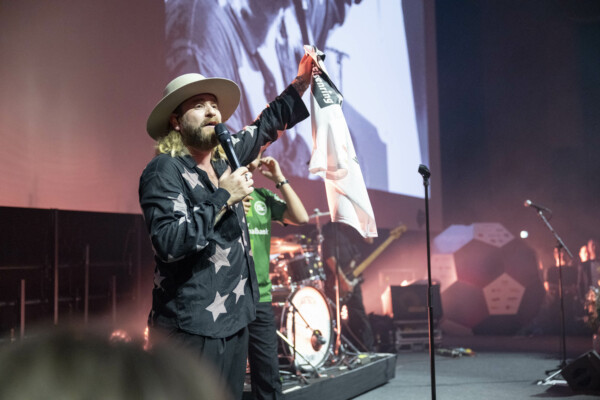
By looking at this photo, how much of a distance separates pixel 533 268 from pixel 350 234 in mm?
3891

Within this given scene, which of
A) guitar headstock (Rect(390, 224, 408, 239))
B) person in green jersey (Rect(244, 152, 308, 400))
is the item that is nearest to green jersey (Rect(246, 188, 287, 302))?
person in green jersey (Rect(244, 152, 308, 400))

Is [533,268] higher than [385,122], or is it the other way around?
[385,122]

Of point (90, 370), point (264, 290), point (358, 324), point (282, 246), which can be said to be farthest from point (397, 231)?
point (90, 370)

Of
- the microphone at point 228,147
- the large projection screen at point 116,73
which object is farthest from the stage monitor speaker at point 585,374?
the microphone at point 228,147

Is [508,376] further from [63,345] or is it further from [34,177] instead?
[63,345]

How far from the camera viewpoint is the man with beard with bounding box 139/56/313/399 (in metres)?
1.96

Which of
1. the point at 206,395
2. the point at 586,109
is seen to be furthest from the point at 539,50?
the point at 206,395

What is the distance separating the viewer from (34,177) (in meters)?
4.14

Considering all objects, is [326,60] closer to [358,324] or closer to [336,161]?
[358,324]

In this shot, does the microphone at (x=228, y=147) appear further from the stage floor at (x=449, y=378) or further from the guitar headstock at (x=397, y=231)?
the guitar headstock at (x=397, y=231)

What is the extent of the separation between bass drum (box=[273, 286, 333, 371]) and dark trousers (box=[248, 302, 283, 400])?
1.00m

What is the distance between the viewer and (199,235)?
6.29ft

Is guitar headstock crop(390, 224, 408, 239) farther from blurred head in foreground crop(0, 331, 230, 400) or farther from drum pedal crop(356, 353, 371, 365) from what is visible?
blurred head in foreground crop(0, 331, 230, 400)

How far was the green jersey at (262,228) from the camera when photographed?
3.66 metres
